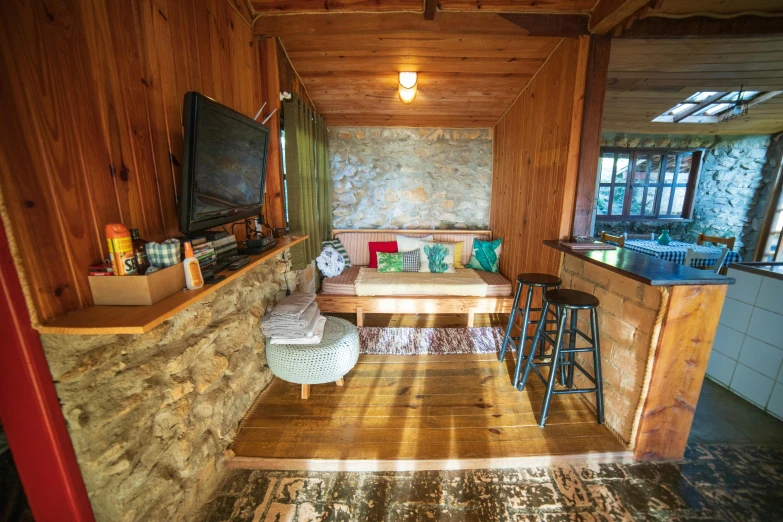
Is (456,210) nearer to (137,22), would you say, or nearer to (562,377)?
(562,377)

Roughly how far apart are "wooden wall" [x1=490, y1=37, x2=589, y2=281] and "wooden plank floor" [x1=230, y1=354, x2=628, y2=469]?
3.48 ft

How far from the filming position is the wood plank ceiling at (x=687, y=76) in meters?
2.47

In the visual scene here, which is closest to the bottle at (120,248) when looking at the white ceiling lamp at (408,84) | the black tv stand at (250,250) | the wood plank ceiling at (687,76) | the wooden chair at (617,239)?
the black tv stand at (250,250)

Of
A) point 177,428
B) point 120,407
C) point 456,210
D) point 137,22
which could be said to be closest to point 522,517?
point 177,428

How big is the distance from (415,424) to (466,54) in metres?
2.76

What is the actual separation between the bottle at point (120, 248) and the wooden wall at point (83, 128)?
101 mm

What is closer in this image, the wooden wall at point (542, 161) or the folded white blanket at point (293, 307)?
the folded white blanket at point (293, 307)

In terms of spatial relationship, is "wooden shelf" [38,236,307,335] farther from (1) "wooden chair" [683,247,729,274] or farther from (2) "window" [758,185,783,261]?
(2) "window" [758,185,783,261]

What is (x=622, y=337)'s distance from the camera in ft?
5.34

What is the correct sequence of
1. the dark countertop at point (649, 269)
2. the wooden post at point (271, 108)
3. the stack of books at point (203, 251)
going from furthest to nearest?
the wooden post at point (271, 108)
the dark countertop at point (649, 269)
the stack of books at point (203, 251)

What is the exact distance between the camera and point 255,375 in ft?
6.23

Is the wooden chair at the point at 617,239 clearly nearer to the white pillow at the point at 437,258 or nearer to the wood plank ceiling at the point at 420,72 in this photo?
the white pillow at the point at 437,258

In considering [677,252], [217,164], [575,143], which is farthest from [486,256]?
[217,164]

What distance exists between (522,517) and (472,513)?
0.21m
